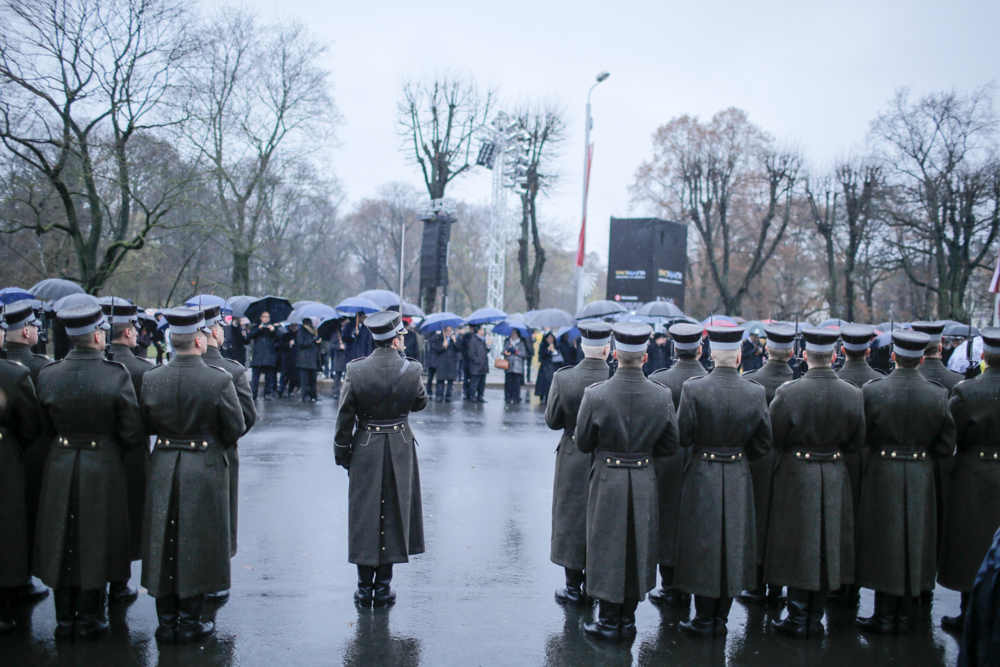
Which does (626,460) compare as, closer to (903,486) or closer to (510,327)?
(903,486)

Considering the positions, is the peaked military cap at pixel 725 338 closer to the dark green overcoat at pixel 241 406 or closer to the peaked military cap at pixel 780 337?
the peaked military cap at pixel 780 337

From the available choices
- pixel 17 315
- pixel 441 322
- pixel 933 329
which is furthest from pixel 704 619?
pixel 441 322

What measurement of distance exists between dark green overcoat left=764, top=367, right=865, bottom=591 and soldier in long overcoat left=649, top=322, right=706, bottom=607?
65 cm

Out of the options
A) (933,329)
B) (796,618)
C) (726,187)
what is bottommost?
(796,618)

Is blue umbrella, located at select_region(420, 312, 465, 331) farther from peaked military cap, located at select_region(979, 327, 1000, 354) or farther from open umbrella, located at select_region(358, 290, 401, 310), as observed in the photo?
peaked military cap, located at select_region(979, 327, 1000, 354)

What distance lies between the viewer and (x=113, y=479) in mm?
4371

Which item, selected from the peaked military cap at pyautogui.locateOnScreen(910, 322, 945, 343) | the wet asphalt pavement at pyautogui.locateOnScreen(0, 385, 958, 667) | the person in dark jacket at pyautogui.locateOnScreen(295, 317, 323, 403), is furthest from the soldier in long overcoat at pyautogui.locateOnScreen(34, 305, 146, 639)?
the person in dark jacket at pyautogui.locateOnScreen(295, 317, 323, 403)

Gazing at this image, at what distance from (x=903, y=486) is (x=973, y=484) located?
0.52 metres

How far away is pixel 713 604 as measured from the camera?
4543 millimetres

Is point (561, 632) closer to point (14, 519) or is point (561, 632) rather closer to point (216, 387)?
point (216, 387)

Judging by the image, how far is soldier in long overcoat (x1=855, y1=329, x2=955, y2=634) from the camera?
184 inches

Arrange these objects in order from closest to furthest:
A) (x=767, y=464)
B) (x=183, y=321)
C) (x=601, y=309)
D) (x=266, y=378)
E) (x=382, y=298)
Answer: (x=183, y=321) < (x=767, y=464) < (x=382, y=298) < (x=601, y=309) < (x=266, y=378)

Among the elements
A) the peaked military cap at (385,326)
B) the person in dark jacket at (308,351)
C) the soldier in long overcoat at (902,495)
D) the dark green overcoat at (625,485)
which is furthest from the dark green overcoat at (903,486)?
the person in dark jacket at (308,351)

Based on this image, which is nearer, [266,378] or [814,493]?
[814,493]
